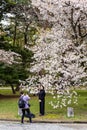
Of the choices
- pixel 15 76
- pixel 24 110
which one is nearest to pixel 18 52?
pixel 15 76

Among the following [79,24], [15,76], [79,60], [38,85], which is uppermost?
[79,24]

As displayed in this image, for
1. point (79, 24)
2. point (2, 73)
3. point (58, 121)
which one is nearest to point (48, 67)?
point (79, 24)

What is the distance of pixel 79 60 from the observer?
25.1 meters

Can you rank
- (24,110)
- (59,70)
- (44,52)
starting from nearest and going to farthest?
(24,110)
(59,70)
(44,52)

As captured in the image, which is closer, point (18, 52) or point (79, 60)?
point (79, 60)

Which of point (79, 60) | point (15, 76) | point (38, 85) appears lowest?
point (15, 76)

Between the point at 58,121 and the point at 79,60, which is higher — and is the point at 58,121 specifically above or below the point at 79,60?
below

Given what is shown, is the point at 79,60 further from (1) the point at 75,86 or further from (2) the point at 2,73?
(2) the point at 2,73

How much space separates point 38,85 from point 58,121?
539cm

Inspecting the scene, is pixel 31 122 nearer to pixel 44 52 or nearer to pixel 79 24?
pixel 44 52

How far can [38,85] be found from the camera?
25906 millimetres

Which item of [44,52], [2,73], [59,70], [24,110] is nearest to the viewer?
[24,110]

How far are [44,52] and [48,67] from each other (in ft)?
3.92

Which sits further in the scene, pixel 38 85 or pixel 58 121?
pixel 38 85
